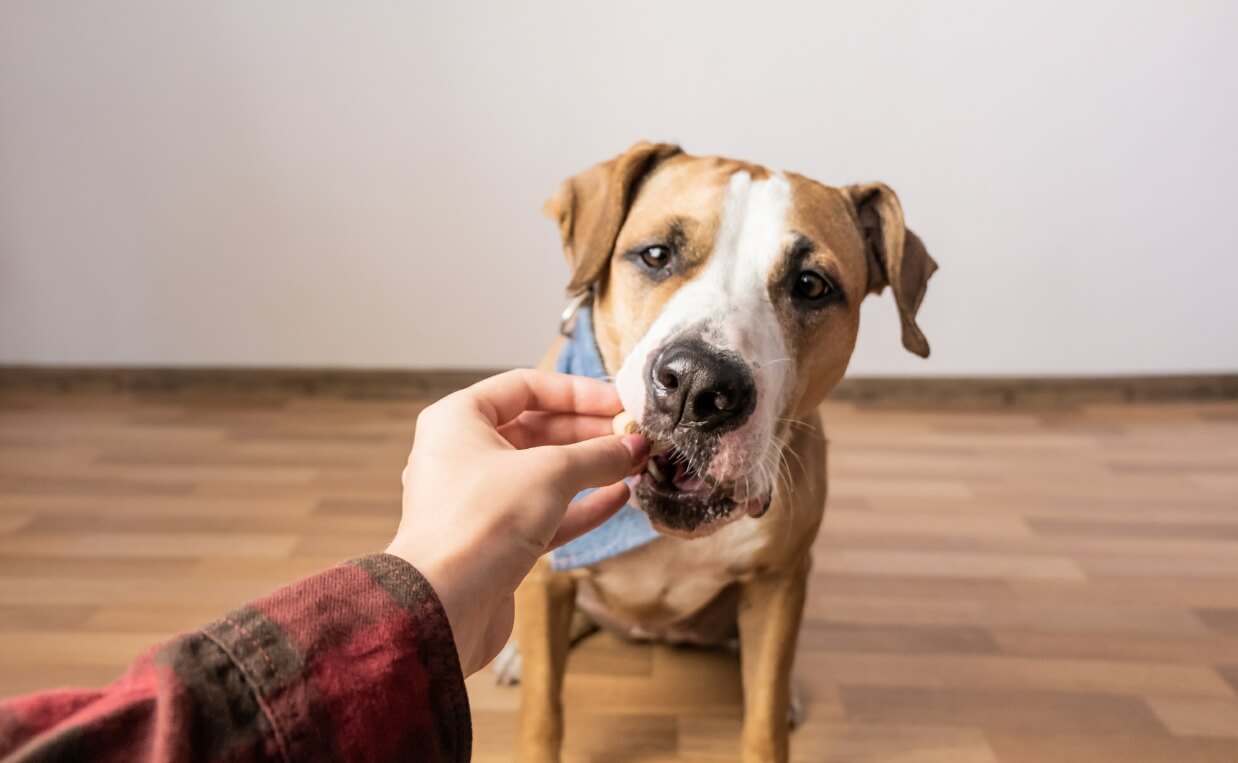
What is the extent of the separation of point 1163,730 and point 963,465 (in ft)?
4.72

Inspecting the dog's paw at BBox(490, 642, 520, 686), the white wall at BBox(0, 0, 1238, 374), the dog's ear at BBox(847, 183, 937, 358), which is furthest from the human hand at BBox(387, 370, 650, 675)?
the white wall at BBox(0, 0, 1238, 374)

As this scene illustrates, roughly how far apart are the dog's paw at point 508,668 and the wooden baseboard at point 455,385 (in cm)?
189

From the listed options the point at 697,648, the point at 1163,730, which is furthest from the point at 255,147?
the point at 1163,730

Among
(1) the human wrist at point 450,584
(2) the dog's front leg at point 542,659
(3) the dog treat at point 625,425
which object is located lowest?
(2) the dog's front leg at point 542,659

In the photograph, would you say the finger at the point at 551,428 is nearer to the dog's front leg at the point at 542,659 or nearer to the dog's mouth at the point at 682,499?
the dog's mouth at the point at 682,499

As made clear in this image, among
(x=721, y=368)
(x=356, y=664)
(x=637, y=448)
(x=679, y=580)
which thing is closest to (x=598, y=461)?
(x=637, y=448)

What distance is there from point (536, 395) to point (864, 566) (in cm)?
158

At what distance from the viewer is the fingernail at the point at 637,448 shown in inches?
41.6

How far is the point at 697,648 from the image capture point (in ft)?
6.71

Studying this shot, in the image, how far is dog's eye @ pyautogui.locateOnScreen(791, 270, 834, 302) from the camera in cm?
140

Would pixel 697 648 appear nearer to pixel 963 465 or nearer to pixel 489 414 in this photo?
pixel 489 414

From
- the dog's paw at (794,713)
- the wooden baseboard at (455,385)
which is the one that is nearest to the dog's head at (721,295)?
the dog's paw at (794,713)

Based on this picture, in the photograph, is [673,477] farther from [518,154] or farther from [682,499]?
[518,154]

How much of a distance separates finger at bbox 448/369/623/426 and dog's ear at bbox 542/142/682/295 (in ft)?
1.11
